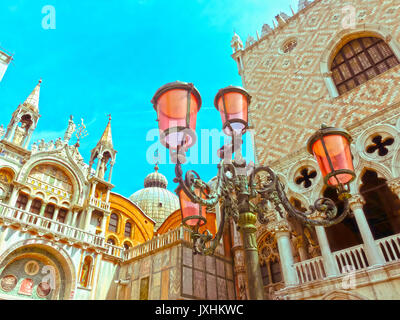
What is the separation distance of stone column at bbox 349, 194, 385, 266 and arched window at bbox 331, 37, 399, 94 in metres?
4.31

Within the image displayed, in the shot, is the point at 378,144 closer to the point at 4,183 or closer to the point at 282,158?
the point at 282,158

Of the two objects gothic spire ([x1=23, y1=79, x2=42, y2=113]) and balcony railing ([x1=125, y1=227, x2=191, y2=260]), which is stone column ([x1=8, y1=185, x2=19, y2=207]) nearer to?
gothic spire ([x1=23, y1=79, x2=42, y2=113])

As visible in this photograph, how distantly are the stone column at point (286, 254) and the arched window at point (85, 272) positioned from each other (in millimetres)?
8148

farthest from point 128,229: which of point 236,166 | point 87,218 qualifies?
point 236,166

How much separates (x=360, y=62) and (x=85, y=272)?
13101 mm

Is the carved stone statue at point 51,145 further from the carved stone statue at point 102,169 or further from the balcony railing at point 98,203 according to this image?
the balcony railing at point 98,203

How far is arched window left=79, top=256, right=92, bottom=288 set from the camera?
39.0 ft

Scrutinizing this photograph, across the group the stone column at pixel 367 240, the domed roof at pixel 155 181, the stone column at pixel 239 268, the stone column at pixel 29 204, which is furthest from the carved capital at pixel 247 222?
the domed roof at pixel 155 181

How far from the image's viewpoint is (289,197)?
884 centimetres

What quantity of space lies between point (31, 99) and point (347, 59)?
14726 millimetres

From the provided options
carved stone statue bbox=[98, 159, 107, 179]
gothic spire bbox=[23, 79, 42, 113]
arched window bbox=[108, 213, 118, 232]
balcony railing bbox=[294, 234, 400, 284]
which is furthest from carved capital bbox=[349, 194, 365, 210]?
arched window bbox=[108, 213, 118, 232]

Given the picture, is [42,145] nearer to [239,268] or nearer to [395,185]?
[239,268]

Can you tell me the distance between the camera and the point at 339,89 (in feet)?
32.8

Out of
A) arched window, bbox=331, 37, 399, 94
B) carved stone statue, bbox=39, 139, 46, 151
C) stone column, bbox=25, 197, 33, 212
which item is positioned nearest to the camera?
arched window, bbox=331, 37, 399, 94
